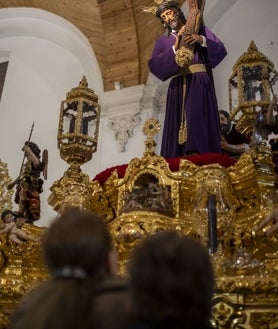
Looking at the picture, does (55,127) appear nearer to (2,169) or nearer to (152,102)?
(152,102)

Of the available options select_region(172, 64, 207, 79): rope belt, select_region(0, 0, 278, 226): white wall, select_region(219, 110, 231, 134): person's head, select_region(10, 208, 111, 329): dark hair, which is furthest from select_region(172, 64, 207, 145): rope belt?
select_region(10, 208, 111, 329): dark hair

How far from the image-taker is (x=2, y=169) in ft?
13.8

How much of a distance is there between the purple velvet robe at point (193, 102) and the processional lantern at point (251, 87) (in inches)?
14.6

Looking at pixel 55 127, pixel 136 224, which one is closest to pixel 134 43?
pixel 55 127

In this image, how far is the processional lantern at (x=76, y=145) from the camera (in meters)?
3.14

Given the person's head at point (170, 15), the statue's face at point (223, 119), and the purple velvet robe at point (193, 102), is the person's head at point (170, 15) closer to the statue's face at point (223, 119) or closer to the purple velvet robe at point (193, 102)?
the purple velvet robe at point (193, 102)

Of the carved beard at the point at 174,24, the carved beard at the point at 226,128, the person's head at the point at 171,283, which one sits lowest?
the person's head at the point at 171,283

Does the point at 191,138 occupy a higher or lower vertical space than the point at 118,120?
lower

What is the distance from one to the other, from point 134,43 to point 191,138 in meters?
2.77

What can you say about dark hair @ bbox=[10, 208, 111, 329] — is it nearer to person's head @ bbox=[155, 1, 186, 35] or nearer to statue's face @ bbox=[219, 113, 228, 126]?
person's head @ bbox=[155, 1, 186, 35]

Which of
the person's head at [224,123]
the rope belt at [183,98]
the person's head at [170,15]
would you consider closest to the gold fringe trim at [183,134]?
the rope belt at [183,98]

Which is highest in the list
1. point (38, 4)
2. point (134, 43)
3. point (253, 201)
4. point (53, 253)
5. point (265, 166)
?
point (38, 4)

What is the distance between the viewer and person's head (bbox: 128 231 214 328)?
3.37 feet

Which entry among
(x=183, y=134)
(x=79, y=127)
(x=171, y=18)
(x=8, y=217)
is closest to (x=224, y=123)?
(x=183, y=134)
